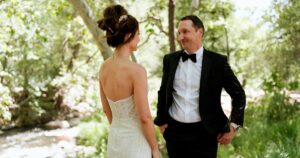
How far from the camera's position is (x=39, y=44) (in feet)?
45.8

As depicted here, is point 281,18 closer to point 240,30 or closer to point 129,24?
point 129,24

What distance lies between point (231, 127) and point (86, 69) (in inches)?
481

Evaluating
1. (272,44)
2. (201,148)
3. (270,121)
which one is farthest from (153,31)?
(201,148)

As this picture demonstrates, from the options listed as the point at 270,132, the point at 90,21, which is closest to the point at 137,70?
the point at 90,21

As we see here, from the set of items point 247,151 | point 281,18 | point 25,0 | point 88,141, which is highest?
point 25,0

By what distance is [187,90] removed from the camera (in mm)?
3119

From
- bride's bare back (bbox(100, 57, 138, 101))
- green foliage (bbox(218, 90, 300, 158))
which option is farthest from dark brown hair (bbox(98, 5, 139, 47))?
green foliage (bbox(218, 90, 300, 158))

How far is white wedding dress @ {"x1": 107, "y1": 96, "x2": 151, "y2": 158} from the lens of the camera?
2.81m

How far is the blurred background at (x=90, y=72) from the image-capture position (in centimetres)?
658

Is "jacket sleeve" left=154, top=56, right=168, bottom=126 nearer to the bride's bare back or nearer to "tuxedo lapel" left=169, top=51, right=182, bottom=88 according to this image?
"tuxedo lapel" left=169, top=51, right=182, bottom=88

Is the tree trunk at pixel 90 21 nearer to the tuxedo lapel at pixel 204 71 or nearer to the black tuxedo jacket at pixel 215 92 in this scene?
the black tuxedo jacket at pixel 215 92

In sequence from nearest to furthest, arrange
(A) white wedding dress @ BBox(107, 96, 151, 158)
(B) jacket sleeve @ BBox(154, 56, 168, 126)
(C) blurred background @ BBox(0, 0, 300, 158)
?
(A) white wedding dress @ BBox(107, 96, 151, 158) → (B) jacket sleeve @ BBox(154, 56, 168, 126) → (C) blurred background @ BBox(0, 0, 300, 158)

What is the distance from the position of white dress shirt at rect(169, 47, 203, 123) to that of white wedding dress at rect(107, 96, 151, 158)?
1.46ft

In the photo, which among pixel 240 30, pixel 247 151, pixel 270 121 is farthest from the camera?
pixel 240 30
